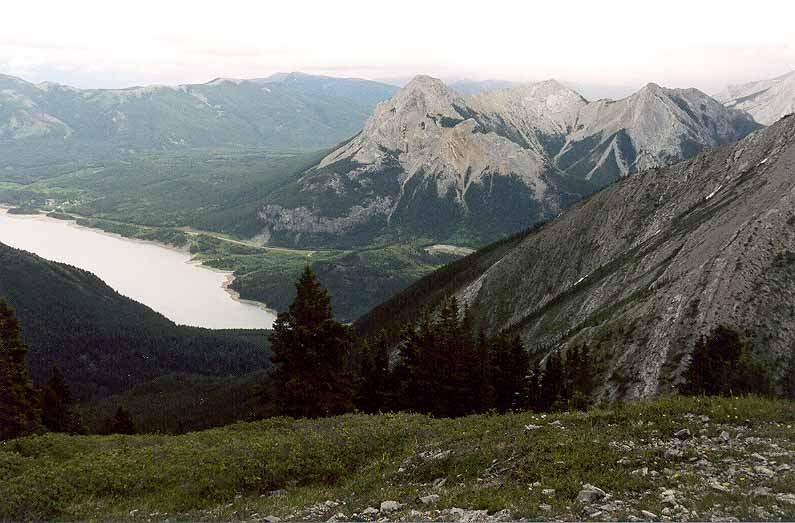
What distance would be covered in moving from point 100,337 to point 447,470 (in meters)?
171

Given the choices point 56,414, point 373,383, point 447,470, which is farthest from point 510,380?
point 56,414

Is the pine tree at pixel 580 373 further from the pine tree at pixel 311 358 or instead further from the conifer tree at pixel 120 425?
the conifer tree at pixel 120 425

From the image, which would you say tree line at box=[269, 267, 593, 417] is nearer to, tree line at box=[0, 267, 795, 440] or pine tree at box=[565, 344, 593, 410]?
tree line at box=[0, 267, 795, 440]

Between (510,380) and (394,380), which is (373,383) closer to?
(394,380)

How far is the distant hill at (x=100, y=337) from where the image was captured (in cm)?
15038

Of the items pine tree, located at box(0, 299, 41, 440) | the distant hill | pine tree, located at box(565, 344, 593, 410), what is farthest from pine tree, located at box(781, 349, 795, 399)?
the distant hill

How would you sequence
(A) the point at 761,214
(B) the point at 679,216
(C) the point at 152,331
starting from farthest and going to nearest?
1. (C) the point at 152,331
2. (B) the point at 679,216
3. (A) the point at 761,214

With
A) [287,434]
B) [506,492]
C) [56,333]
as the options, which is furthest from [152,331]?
[506,492]

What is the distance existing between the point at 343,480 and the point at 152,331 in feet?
556

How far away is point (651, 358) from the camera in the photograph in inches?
1930

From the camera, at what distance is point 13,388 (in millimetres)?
40312

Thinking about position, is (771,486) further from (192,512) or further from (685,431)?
(192,512)

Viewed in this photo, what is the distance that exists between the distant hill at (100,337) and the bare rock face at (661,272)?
6945cm

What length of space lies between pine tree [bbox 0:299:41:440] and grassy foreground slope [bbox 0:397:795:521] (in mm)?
16683
